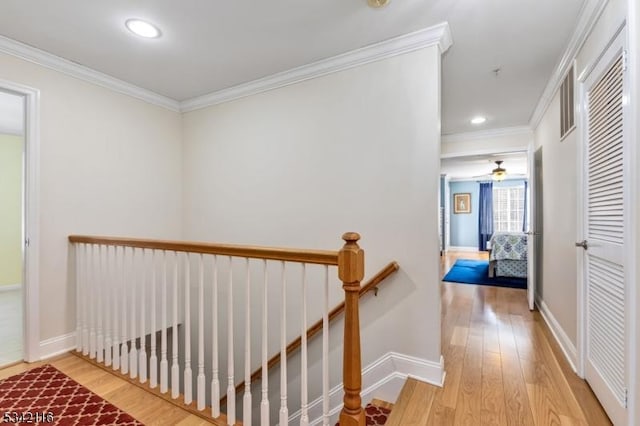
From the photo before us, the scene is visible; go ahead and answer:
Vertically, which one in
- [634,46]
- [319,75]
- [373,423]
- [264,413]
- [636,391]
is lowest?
[373,423]

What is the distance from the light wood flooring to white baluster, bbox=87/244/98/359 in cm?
221

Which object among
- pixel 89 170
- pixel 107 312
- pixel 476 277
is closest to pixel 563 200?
pixel 476 277

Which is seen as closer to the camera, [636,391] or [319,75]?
[636,391]

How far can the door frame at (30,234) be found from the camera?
7.52ft

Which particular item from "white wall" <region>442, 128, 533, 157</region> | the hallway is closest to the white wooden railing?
the hallway

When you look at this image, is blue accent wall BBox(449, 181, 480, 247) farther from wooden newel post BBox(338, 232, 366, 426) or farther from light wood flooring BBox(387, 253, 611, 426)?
wooden newel post BBox(338, 232, 366, 426)

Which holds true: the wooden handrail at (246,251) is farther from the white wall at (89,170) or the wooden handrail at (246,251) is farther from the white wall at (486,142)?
the white wall at (486,142)

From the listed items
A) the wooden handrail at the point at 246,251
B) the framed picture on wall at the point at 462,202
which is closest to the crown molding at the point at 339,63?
the wooden handrail at the point at 246,251

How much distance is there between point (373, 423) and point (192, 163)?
2.92 metres

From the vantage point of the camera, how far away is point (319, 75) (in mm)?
2561

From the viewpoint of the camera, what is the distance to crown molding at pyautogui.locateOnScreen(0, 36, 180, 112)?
222 centimetres

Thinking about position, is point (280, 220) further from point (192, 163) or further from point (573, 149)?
point (573, 149)

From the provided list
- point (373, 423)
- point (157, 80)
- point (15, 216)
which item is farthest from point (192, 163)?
point (15, 216)

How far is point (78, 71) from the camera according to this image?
8.41 feet
